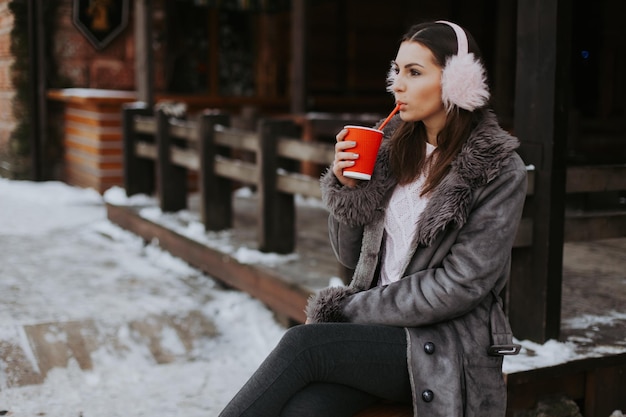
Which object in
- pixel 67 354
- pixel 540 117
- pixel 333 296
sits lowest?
pixel 67 354

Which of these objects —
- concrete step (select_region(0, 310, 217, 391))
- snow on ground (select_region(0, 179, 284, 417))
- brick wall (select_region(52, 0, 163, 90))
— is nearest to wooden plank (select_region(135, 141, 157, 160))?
snow on ground (select_region(0, 179, 284, 417))

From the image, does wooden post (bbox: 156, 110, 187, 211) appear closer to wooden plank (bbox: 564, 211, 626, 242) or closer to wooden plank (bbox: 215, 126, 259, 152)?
wooden plank (bbox: 215, 126, 259, 152)

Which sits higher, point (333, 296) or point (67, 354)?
point (333, 296)

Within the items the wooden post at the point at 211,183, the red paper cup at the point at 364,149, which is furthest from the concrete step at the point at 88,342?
the red paper cup at the point at 364,149

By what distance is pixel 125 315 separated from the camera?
5.31 m

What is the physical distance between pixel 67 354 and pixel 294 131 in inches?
83.2

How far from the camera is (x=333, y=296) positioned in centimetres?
260

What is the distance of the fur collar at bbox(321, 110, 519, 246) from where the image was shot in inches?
95.1

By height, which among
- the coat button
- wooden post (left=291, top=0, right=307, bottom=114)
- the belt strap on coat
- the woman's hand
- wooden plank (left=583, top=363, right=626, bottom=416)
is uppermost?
wooden post (left=291, top=0, right=307, bottom=114)

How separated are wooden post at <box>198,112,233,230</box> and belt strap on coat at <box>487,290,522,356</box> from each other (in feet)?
14.0

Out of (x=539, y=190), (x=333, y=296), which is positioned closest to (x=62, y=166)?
(x=539, y=190)

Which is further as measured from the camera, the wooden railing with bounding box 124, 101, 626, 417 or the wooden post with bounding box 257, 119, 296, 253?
the wooden post with bounding box 257, 119, 296, 253

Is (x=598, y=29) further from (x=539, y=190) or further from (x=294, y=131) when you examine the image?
(x=539, y=190)

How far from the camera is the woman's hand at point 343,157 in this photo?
2.51 m
